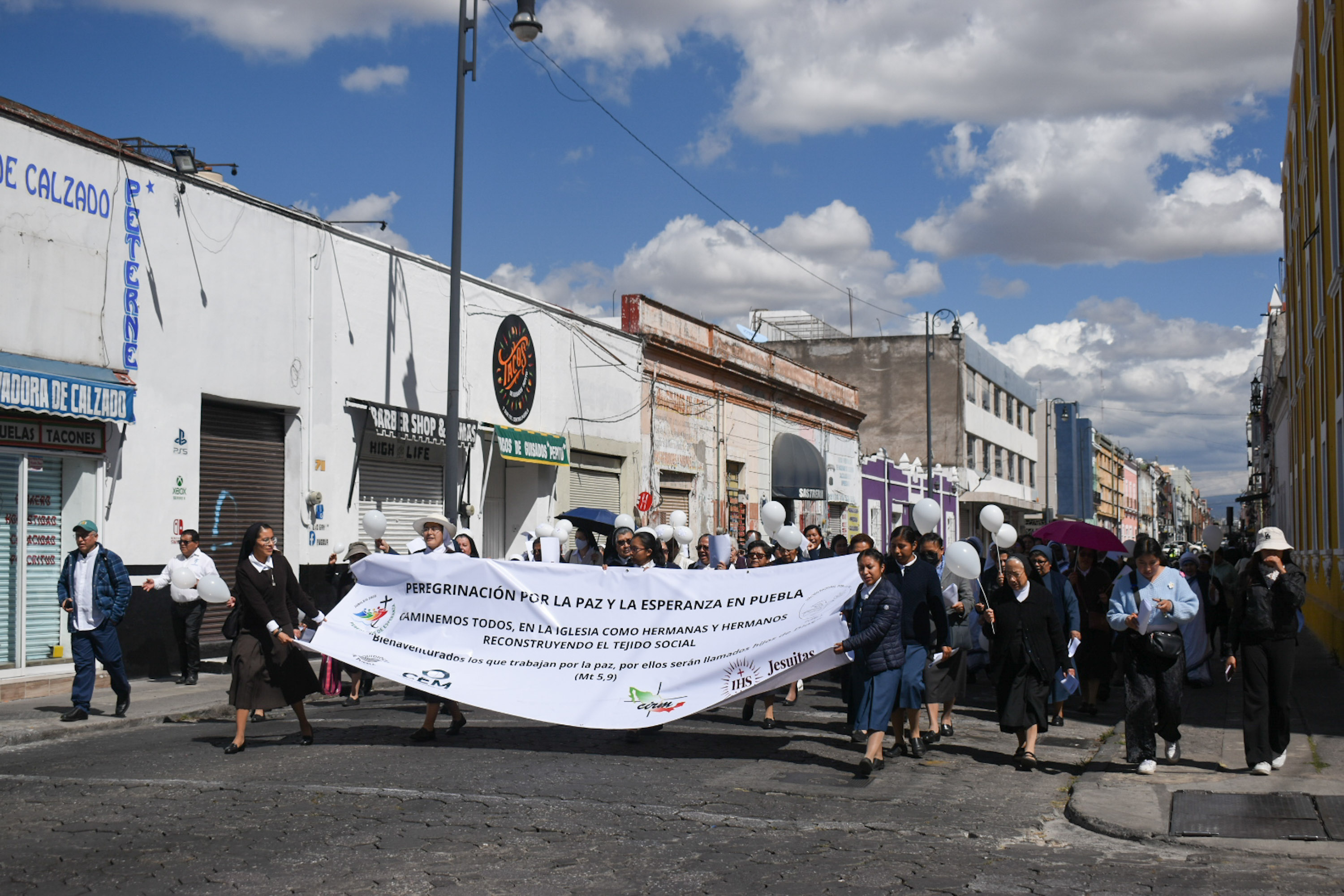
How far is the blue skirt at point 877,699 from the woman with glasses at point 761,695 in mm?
1461

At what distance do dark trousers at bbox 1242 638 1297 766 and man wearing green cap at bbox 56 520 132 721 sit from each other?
9.74m

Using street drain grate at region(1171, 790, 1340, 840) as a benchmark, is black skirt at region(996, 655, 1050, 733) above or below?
above

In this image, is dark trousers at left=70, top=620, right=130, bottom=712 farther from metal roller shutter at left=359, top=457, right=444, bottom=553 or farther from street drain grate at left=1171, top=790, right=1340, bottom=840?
street drain grate at left=1171, top=790, right=1340, bottom=840

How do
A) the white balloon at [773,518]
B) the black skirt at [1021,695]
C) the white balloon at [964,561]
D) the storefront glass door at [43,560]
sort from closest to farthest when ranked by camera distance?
the black skirt at [1021,695] < the white balloon at [964,561] < the storefront glass door at [43,560] < the white balloon at [773,518]

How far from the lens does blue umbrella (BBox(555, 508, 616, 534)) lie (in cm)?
1934

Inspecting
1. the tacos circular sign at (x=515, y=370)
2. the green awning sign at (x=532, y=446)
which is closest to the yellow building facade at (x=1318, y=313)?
the green awning sign at (x=532, y=446)

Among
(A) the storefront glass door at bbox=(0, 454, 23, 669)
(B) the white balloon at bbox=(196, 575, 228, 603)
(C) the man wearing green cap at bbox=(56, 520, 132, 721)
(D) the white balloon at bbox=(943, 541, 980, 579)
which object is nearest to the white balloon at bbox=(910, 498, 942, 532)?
(D) the white balloon at bbox=(943, 541, 980, 579)

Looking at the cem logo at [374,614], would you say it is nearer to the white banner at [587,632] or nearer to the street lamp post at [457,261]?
the white banner at [587,632]

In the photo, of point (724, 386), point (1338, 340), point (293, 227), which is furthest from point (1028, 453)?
point (293, 227)

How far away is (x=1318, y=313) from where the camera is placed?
72.2 ft

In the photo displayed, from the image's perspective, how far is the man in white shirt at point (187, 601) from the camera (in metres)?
14.4

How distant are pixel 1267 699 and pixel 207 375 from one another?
12.9 metres

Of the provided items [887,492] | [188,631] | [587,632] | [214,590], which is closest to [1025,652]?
[587,632]

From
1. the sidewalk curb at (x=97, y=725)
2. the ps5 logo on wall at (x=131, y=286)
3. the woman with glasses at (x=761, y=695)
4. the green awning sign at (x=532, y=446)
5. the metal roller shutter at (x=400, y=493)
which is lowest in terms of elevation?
the sidewalk curb at (x=97, y=725)
